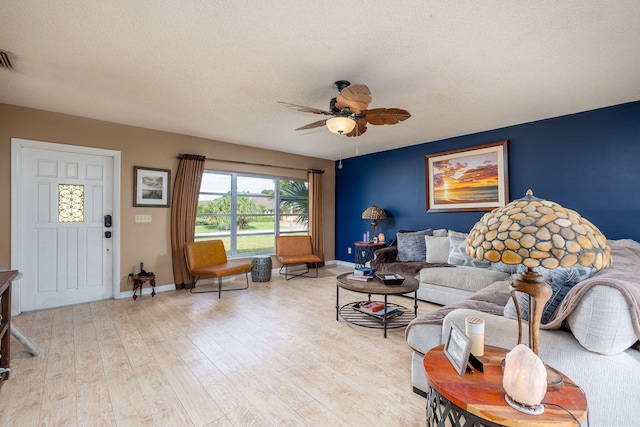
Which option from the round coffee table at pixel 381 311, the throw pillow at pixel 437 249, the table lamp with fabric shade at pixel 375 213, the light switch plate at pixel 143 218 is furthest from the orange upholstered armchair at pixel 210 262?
the throw pillow at pixel 437 249

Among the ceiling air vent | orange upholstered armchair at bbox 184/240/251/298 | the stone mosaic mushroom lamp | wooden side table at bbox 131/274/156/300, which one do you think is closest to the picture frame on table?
orange upholstered armchair at bbox 184/240/251/298

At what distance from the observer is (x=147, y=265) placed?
4324 mm

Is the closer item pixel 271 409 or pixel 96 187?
pixel 271 409

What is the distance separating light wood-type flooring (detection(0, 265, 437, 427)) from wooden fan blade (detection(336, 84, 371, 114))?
2.15 meters

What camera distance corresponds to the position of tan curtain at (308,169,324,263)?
6.25m

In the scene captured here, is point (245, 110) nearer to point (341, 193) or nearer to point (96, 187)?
point (96, 187)

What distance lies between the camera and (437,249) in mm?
4434

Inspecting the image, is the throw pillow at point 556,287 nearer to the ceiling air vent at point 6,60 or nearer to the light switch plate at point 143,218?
the ceiling air vent at point 6,60

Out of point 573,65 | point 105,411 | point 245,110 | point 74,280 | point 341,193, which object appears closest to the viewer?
point 105,411

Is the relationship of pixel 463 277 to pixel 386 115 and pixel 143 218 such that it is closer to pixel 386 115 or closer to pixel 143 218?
pixel 386 115

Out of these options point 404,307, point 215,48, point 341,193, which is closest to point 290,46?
point 215,48

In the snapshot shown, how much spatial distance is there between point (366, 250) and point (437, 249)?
4.78 feet

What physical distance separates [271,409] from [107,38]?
2.82m

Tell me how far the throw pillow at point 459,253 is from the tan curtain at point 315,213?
2.78 meters
